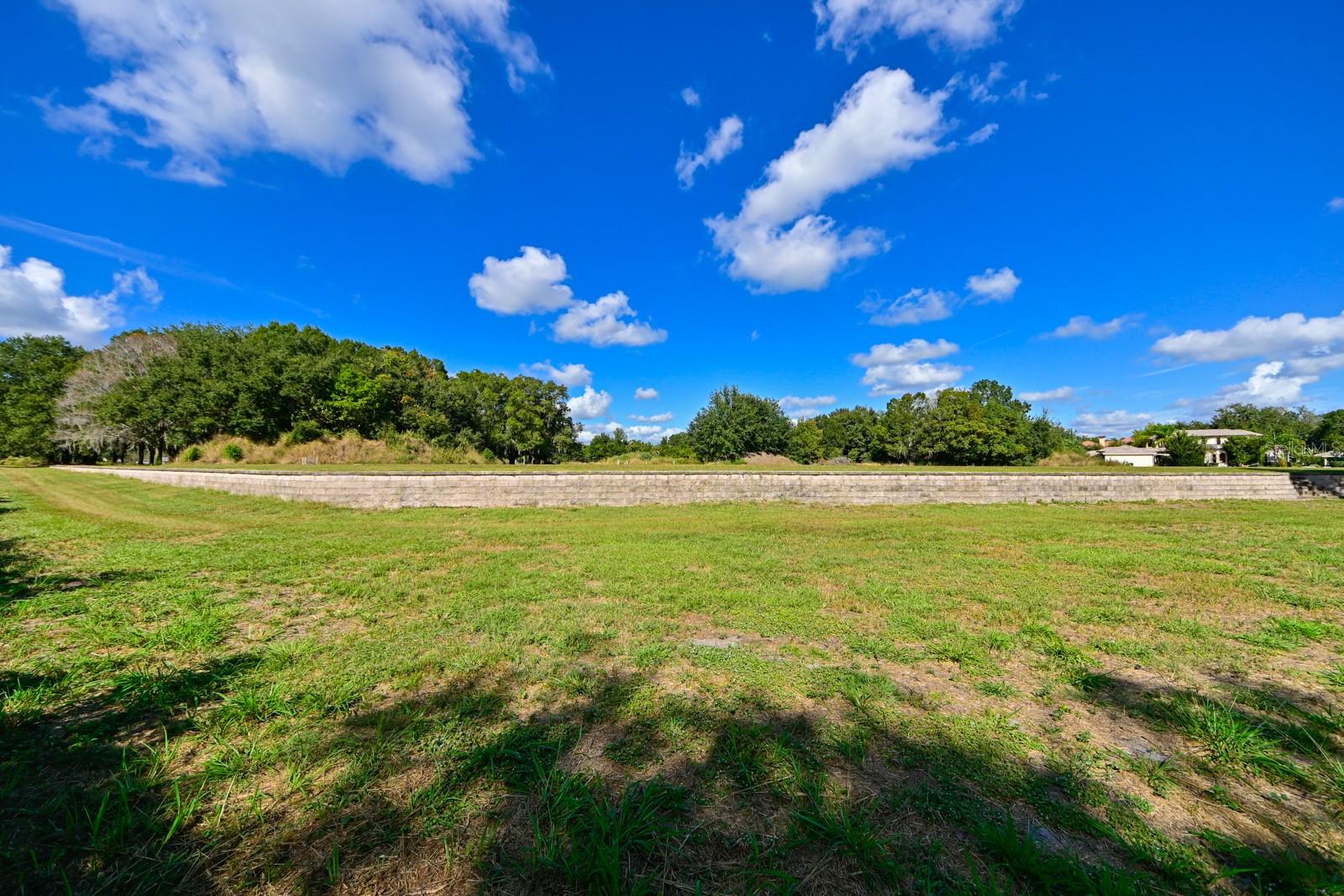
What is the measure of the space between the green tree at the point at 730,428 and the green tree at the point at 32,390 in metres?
43.4

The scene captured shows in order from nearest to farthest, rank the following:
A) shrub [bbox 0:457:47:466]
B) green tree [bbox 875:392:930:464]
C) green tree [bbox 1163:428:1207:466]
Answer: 1. shrub [bbox 0:457:47:466]
2. green tree [bbox 1163:428:1207:466]
3. green tree [bbox 875:392:930:464]

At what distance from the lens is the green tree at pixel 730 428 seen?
35.2 m

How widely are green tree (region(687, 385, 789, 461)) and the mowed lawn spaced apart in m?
29.9

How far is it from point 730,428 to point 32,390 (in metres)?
52.5

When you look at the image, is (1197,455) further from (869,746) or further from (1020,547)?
(869,746)

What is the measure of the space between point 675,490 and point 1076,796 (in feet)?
35.0

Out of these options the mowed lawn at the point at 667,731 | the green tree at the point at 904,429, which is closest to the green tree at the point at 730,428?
the green tree at the point at 904,429

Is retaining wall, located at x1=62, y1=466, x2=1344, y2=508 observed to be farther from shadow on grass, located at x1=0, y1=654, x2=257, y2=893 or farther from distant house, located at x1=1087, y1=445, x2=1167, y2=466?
distant house, located at x1=1087, y1=445, x2=1167, y2=466

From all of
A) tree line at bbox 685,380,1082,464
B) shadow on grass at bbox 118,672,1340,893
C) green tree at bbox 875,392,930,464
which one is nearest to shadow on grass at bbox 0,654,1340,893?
shadow on grass at bbox 118,672,1340,893

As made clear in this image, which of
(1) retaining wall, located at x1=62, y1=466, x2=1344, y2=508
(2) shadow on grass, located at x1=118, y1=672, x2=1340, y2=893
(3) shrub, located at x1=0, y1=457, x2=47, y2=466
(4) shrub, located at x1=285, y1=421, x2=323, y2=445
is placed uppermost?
(4) shrub, located at x1=285, y1=421, x2=323, y2=445

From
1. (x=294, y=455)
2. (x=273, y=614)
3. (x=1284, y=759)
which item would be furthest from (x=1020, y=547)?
(x=294, y=455)

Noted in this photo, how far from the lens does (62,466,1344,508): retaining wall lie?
11.5m

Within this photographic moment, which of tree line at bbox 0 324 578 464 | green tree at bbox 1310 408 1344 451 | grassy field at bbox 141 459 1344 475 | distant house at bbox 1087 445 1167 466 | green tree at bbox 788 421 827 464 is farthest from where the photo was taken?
green tree at bbox 1310 408 1344 451

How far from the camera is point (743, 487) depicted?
12609 millimetres
